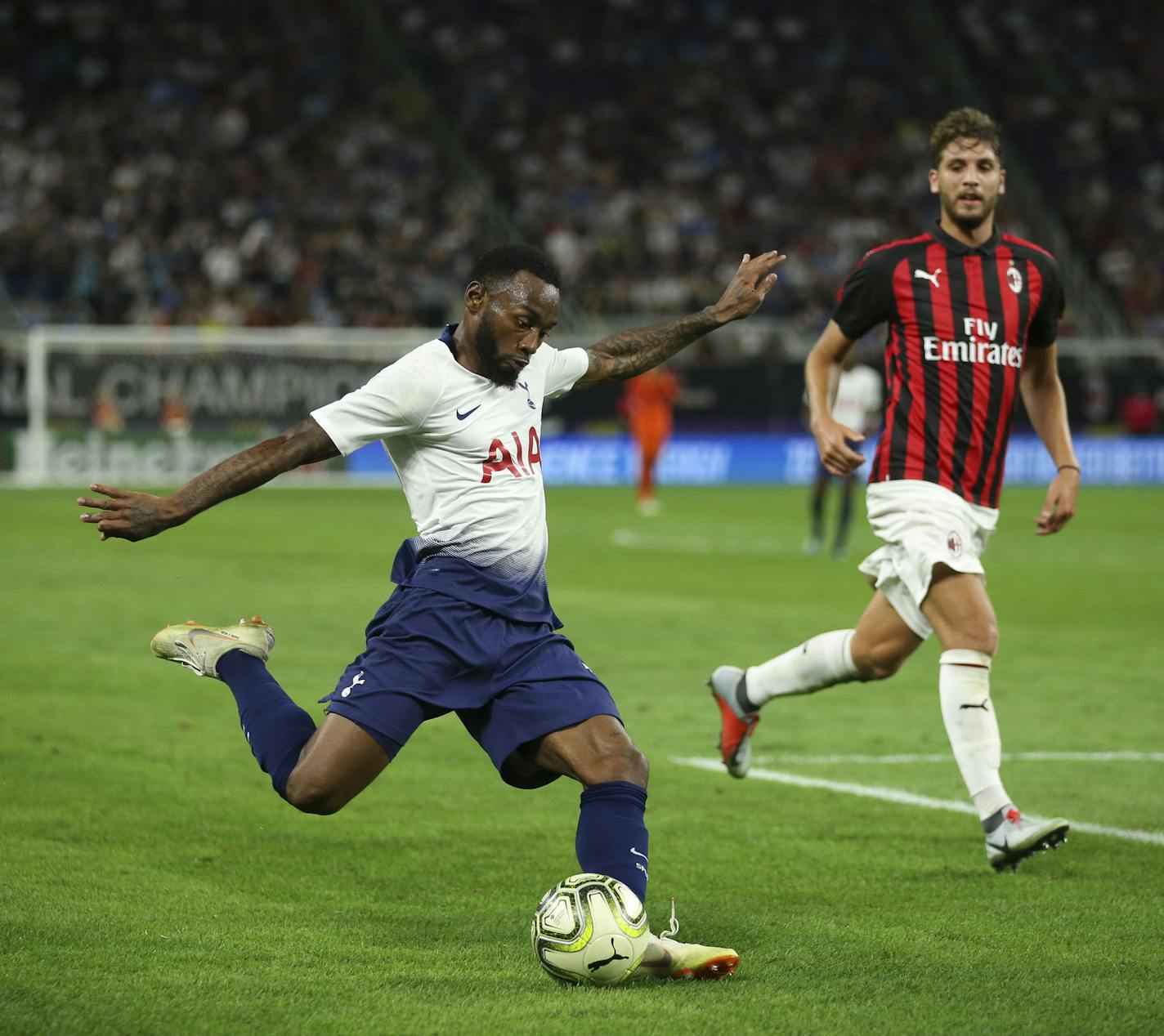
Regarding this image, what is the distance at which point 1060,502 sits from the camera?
20.4 feet

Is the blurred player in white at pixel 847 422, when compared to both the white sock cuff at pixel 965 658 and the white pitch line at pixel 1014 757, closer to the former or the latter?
the white pitch line at pixel 1014 757

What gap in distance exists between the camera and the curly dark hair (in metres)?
6.10

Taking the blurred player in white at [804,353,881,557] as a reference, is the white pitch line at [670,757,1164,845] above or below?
below

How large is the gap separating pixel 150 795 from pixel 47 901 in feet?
5.42

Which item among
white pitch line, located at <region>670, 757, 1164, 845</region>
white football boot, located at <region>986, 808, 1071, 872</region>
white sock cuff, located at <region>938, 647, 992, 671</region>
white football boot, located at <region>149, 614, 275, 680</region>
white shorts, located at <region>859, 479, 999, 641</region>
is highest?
white shorts, located at <region>859, 479, 999, 641</region>

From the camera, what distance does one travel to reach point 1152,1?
4138 cm

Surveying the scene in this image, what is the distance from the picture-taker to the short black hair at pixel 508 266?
4.80 meters

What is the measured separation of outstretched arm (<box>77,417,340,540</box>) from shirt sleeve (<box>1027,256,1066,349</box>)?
2.77 meters

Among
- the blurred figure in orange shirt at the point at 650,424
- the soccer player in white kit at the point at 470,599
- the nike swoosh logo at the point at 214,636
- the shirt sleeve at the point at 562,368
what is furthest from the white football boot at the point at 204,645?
the blurred figure in orange shirt at the point at 650,424

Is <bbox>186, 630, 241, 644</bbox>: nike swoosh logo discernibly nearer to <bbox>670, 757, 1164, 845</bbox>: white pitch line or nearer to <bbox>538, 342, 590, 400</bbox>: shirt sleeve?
<bbox>538, 342, 590, 400</bbox>: shirt sleeve

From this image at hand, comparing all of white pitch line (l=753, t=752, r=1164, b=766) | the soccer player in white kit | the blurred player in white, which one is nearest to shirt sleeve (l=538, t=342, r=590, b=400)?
the soccer player in white kit

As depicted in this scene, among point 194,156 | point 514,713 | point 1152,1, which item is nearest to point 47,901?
point 514,713

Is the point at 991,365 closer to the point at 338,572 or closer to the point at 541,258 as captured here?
the point at 541,258

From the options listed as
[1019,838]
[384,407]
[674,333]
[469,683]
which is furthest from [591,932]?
[674,333]
